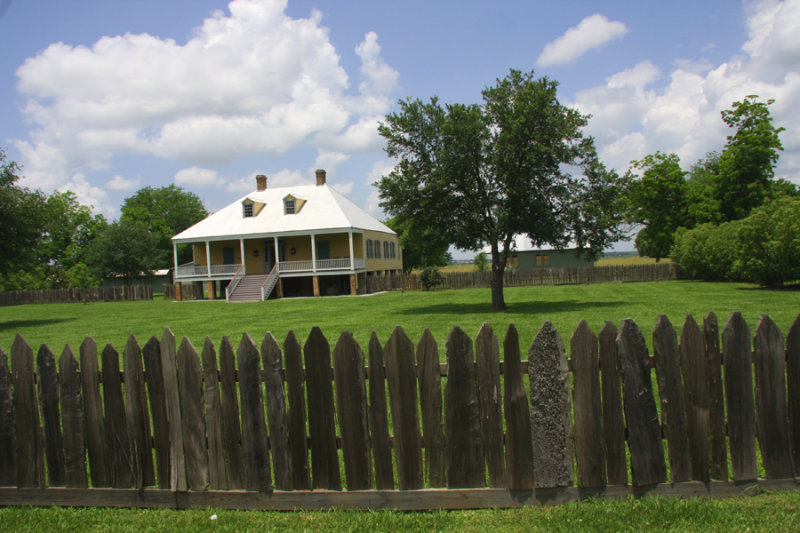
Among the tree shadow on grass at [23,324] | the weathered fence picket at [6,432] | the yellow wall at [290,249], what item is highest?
the yellow wall at [290,249]

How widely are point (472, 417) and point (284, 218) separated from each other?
3994 centimetres

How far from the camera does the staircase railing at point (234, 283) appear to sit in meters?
37.7

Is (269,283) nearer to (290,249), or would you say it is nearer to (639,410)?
(290,249)

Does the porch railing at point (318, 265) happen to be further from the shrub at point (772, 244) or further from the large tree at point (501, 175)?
the shrub at point (772, 244)

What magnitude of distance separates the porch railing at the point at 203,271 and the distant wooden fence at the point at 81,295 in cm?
608

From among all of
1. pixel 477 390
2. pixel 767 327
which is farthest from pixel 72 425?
pixel 767 327

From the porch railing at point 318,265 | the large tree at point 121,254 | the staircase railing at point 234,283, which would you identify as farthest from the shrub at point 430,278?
the large tree at point 121,254

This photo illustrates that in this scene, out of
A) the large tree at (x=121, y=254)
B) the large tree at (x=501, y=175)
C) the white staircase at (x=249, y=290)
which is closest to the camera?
the large tree at (x=501, y=175)

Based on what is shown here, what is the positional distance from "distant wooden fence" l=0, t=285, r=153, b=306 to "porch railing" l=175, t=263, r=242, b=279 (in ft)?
19.9

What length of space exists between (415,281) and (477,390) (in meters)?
39.0

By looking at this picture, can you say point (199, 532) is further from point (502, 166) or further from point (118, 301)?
point (118, 301)

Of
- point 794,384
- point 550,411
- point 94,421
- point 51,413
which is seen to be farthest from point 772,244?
point 51,413

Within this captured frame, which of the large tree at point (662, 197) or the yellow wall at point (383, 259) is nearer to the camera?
the yellow wall at point (383, 259)

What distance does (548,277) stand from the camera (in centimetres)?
4269
